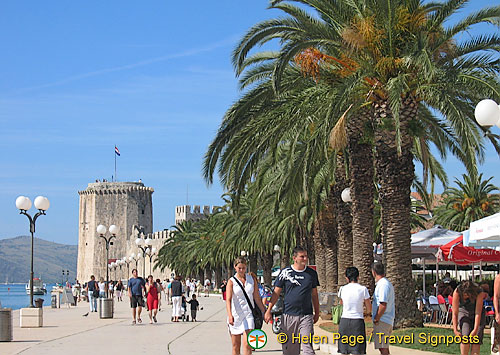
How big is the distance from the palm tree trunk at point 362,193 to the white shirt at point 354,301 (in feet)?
28.0

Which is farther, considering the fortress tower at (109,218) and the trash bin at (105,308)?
the fortress tower at (109,218)

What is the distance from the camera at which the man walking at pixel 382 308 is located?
381 inches

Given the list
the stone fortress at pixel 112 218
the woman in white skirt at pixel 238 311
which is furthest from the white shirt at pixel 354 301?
the stone fortress at pixel 112 218

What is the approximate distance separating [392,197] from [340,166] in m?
5.94

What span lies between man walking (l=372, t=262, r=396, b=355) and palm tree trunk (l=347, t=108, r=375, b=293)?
782cm

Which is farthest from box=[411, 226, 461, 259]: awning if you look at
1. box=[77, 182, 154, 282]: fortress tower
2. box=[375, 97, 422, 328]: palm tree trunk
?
box=[77, 182, 154, 282]: fortress tower

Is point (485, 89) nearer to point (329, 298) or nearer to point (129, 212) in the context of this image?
point (329, 298)

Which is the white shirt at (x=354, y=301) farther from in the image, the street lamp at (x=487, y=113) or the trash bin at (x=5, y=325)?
the trash bin at (x=5, y=325)

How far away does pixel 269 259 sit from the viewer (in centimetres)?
4888

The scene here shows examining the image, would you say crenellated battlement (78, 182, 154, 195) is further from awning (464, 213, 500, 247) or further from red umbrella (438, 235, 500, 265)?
awning (464, 213, 500, 247)

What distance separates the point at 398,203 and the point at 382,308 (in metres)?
5.97

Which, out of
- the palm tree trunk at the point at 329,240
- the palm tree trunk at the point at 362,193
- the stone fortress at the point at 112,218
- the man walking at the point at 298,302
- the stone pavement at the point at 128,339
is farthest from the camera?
the stone fortress at the point at 112,218

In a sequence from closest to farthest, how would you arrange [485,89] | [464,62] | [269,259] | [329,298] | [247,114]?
[485,89]
[464,62]
[247,114]
[329,298]
[269,259]

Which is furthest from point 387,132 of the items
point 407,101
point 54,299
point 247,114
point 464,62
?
point 54,299
